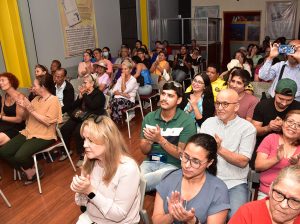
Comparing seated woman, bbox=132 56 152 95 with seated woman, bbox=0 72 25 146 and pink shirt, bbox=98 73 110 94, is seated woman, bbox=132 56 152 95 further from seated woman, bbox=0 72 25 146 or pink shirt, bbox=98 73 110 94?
seated woman, bbox=0 72 25 146

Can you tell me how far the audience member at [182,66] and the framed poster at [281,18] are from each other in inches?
152

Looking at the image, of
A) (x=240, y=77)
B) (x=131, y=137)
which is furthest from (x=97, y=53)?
(x=240, y=77)

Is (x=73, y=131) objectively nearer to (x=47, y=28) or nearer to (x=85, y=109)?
(x=85, y=109)

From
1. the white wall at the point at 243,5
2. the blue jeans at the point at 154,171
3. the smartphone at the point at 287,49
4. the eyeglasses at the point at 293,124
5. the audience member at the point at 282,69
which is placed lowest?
the blue jeans at the point at 154,171

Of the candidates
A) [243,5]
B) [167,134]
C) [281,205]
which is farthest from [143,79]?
[243,5]

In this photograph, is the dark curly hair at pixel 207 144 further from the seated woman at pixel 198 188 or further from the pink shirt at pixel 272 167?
the pink shirt at pixel 272 167

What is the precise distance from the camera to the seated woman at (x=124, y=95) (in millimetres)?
4859

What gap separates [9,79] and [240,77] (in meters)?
2.82

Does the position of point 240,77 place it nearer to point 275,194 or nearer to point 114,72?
point 275,194

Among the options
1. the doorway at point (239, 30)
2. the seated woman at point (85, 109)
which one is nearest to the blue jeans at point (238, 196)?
the seated woman at point (85, 109)

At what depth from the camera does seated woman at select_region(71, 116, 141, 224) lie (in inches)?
67.5

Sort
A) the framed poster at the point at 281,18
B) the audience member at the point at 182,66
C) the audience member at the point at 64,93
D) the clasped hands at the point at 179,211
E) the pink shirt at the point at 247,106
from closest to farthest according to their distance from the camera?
1. the clasped hands at the point at 179,211
2. the pink shirt at the point at 247,106
3. the audience member at the point at 64,93
4. the audience member at the point at 182,66
5. the framed poster at the point at 281,18

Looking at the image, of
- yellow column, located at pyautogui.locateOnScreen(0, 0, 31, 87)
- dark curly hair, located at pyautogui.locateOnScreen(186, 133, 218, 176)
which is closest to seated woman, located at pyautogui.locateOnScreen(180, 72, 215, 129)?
dark curly hair, located at pyautogui.locateOnScreen(186, 133, 218, 176)

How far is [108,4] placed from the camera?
23.8 ft
